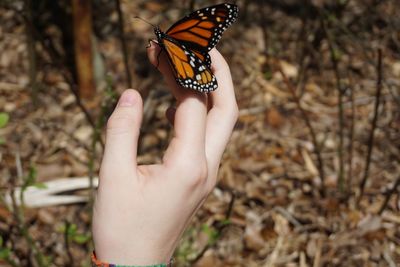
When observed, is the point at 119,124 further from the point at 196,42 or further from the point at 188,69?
the point at 196,42

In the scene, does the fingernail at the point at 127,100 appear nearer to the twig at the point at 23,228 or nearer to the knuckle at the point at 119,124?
the knuckle at the point at 119,124

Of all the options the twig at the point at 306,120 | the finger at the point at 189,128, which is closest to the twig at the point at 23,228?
the finger at the point at 189,128

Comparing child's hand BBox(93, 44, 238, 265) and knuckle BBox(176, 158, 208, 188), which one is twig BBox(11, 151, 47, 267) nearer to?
child's hand BBox(93, 44, 238, 265)

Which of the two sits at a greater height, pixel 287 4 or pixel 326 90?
pixel 287 4

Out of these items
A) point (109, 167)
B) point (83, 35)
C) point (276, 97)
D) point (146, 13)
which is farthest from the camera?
point (146, 13)

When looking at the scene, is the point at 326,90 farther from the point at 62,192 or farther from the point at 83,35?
the point at 62,192

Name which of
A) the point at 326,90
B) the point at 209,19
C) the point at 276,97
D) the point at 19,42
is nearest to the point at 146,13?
the point at 19,42
